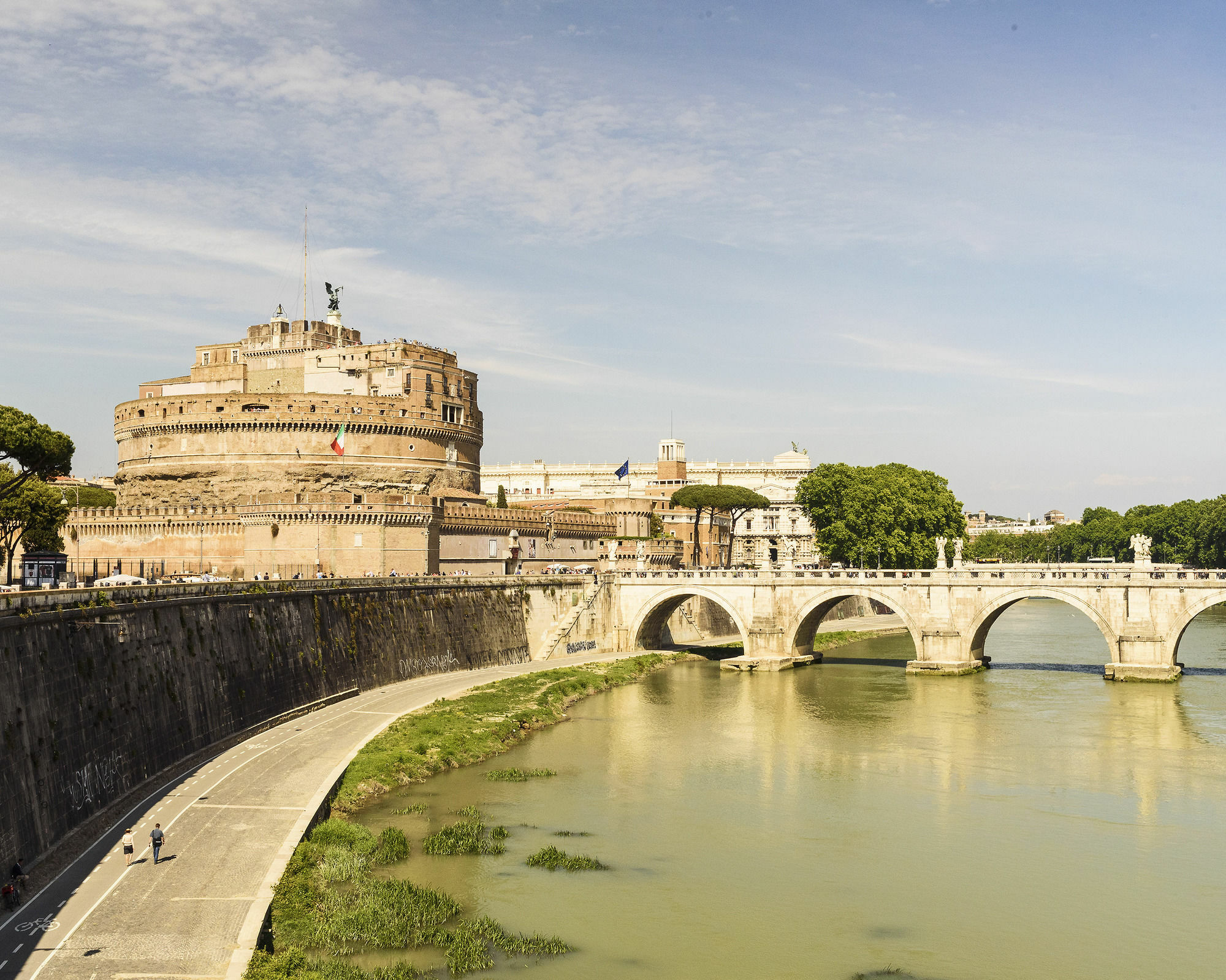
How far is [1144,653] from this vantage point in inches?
2234

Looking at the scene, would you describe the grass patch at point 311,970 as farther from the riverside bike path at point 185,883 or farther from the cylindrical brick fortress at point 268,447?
the cylindrical brick fortress at point 268,447

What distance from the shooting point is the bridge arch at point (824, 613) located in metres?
62.4

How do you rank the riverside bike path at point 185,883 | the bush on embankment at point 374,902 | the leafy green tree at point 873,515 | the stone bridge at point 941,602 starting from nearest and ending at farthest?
the riverside bike path at point 185,883
the bush on embankment at point 374,902
the stone bridge at point 941,602
the leafy green tree at point 873,515

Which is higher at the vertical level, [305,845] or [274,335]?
[274,335]

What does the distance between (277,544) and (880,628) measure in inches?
1860

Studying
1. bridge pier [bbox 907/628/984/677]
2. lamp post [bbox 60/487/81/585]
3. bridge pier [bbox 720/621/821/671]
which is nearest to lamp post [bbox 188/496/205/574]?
lamp post [bbox 60/487/81/585]

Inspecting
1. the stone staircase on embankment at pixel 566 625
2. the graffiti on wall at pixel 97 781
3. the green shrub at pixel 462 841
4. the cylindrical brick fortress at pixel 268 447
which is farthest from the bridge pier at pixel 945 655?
the graffiti on wall at pixel 97 781

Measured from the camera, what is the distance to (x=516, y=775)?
38625 millimetres

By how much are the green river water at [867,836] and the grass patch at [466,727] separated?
96 cm

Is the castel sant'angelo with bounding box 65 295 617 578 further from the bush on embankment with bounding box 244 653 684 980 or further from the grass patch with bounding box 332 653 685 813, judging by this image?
the bush on embankment with bounding box 244 653 684 980

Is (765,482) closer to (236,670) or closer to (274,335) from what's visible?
(274,335)

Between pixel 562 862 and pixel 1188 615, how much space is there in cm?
3894

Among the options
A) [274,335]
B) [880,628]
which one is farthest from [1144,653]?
[274,335]

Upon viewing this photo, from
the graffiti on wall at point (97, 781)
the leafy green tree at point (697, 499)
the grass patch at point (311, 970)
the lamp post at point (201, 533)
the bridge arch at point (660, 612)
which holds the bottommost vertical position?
the grass patch at point (311, 970)
